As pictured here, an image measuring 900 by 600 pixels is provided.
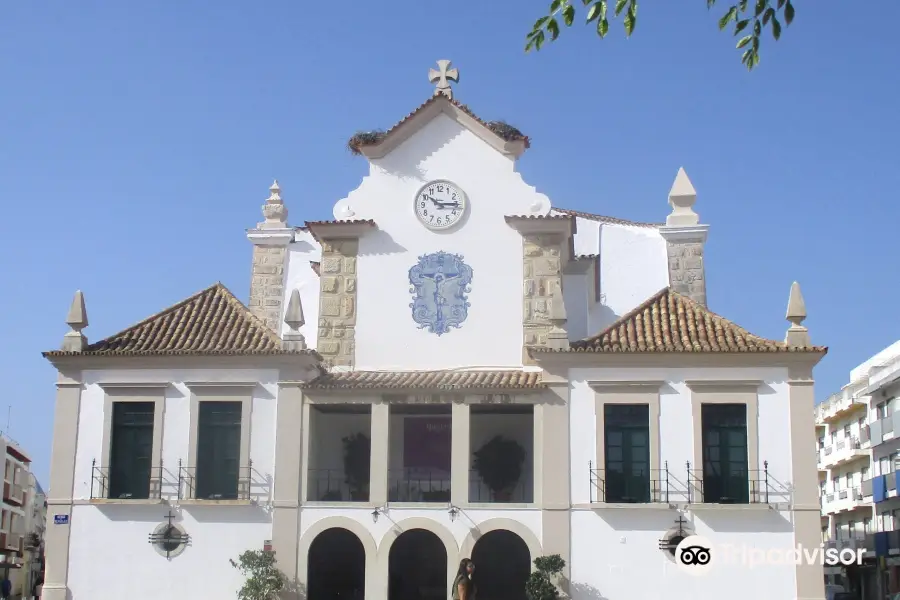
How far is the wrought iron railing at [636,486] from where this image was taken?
23.0m

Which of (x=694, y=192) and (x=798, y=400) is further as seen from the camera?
(x=694, y=192)

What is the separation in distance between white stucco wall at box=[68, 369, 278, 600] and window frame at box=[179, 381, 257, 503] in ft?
0.38

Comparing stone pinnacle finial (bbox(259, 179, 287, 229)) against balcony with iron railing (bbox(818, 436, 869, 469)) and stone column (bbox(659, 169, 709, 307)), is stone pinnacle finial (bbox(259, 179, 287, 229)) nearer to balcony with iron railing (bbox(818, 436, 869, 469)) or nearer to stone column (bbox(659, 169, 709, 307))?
stone column (bbox(659, 169, 709, 307))

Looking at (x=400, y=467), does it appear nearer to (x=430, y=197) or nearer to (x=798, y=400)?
(x=430, y=197)

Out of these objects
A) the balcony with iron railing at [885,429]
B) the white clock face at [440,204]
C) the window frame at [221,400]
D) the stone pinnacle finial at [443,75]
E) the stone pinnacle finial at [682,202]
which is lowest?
the window frame at [221,400]

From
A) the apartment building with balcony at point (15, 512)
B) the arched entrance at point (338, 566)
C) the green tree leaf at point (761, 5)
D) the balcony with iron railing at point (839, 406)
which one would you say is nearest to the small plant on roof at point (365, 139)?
the arched entrance at point (338, 566)

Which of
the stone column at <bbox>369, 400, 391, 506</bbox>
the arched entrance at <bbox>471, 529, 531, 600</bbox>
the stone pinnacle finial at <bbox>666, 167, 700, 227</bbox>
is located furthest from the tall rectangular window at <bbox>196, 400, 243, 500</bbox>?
the stone pinnacle finial at <bbox>666, 167, 700, 227</bbox>

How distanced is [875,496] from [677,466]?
2474cm

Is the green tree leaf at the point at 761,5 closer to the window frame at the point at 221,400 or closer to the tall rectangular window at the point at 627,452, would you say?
the tall rectangular window at the point at 627,452

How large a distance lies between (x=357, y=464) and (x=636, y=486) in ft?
20.9

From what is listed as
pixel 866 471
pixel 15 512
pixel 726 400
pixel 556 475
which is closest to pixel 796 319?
pixel 726 400

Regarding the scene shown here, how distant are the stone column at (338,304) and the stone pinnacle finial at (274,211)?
734cm

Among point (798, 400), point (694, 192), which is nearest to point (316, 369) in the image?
point (798, 400)

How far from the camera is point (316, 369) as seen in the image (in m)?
25.0
